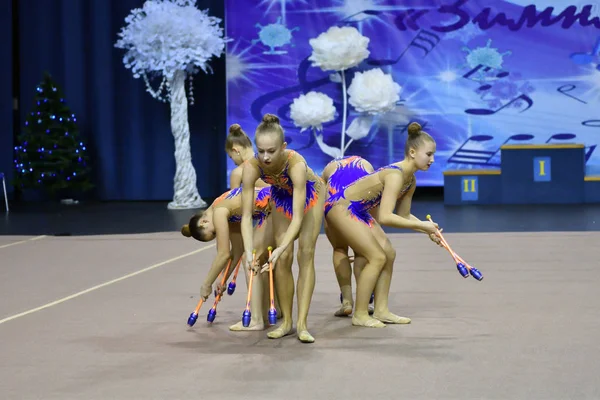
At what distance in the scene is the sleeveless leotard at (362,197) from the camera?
178 inches

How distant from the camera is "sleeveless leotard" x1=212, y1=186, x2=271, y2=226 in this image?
455cm

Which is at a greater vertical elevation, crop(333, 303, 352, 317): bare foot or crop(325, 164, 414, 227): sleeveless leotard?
crop(325, 164, 414, 227): sleeveless leotard

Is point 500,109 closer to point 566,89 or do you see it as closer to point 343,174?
point 566,89

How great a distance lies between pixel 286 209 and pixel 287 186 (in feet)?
0.40

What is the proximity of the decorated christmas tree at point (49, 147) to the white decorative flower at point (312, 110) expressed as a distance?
3.07 metres

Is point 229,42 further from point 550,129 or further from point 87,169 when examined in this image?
point 550,129

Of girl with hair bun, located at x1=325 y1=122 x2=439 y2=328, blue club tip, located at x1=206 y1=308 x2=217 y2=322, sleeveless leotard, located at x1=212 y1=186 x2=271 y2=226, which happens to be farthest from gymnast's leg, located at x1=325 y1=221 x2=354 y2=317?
blue club tip, located at x1=206 y1=308 x2=217 y2=322

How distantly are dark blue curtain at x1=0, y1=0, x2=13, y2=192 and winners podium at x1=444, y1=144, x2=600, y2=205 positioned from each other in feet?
21.3

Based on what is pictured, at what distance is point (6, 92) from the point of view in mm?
13914

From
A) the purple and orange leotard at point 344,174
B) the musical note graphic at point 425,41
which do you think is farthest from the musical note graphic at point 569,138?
the purple and orange leotard at point 344,174

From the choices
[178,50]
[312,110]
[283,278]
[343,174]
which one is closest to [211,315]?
[283,278]

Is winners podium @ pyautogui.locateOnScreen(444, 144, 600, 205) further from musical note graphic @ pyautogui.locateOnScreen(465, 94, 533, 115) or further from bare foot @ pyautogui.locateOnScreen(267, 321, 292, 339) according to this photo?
bare foot @ pyautogui.locateOnScreen(267, 321, 292, 339)

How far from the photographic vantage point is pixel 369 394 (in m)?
3.16

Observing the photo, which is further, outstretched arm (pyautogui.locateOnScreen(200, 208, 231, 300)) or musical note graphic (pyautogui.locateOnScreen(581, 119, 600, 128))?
musical note graphic (pyautogui.locateOnScreen(581, 119, 600, 128))
